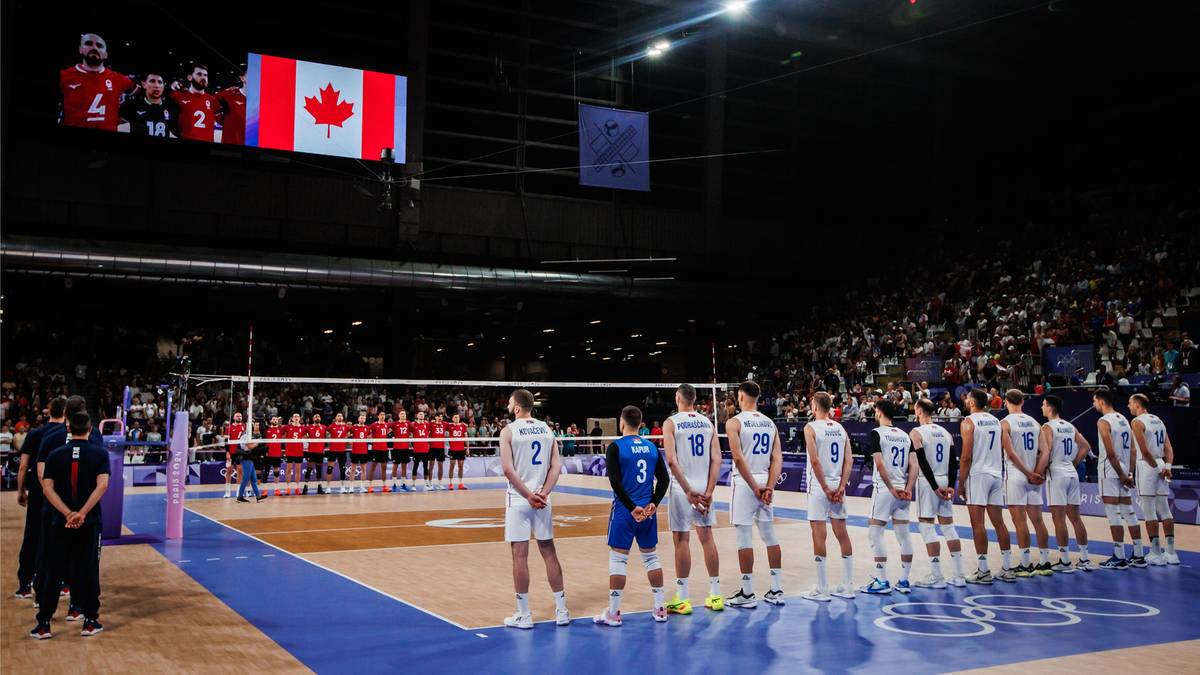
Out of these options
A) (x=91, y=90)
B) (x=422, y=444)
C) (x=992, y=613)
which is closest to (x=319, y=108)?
(x=91, y=90)

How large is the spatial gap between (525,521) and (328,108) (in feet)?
63.9

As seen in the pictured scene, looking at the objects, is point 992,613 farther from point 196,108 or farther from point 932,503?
point 196,108

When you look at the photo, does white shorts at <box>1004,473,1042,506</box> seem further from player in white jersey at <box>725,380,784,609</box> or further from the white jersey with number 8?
the white jersey with number 8

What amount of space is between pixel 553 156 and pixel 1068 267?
55.5 feet

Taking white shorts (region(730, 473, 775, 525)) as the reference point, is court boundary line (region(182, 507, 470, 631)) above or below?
below

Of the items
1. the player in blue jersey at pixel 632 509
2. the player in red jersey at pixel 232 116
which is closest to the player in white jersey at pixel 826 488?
the player in blue jersey at pixel 632 509

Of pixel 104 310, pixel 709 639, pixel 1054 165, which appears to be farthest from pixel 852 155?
pixel 709 639

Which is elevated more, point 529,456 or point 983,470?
point 529,456

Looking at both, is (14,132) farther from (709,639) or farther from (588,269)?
(709,639)

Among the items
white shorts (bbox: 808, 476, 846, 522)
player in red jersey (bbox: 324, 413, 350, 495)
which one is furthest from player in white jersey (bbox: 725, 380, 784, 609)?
player in red jersey (bbox: 324, 413, 350, 495)

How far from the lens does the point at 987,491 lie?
354 inches

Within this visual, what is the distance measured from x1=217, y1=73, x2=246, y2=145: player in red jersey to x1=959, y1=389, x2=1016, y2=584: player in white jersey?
2250 cm

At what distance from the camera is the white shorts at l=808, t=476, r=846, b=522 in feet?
26.8

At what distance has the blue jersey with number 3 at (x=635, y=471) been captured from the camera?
698 cm
